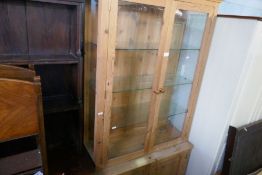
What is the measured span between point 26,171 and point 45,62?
55 cm

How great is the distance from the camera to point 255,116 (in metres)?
1.76

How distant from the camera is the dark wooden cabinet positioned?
3.48 feet

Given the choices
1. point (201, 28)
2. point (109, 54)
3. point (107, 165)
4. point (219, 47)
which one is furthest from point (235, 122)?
point (109, 54)

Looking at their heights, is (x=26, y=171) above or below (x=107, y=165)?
above

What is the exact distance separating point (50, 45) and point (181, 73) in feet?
3.55

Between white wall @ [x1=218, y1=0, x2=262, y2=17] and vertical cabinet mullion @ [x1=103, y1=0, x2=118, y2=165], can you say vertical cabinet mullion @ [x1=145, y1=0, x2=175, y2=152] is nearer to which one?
vertical cabinet mullion @ [x1=103, y1=0, x2=118, y2=165]

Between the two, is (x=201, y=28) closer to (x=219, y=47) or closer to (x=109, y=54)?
(x=219, y=47)

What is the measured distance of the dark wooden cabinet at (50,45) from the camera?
1061mm

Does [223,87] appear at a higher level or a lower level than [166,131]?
higher

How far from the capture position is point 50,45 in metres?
1.20

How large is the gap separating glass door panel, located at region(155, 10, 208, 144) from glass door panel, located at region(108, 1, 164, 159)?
0.16 metres

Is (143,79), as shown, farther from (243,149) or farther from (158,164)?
(243,149)

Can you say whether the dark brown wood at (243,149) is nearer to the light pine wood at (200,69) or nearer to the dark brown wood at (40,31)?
the light pine wood at (200,69)

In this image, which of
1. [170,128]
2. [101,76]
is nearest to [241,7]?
[170,128]
